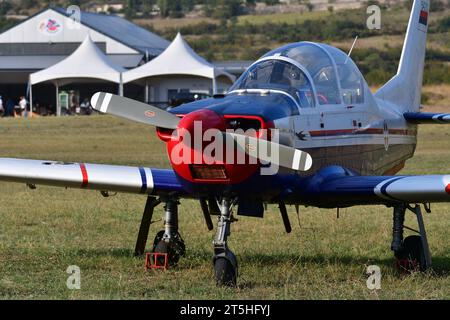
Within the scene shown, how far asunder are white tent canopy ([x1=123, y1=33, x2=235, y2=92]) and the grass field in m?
27.8

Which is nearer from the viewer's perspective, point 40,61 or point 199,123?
point 199,123

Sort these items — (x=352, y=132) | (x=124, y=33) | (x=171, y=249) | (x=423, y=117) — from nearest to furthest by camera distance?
(x=171, y=249) < (x=352, y=132) < (x=423, y=117) < (x=124, y=33)

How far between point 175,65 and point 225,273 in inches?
1550

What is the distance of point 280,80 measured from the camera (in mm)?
9539

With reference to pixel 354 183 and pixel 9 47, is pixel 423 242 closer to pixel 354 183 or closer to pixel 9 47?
pixel 354 183

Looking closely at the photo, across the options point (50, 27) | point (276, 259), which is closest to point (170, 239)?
point (276, 259)

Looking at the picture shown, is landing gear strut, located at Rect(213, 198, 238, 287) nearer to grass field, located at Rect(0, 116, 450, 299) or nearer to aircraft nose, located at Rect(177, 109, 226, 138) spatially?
grass field, located at Rect(0, 116, 450, 299)

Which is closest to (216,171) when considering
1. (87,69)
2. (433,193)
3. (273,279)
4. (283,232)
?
(273,279)

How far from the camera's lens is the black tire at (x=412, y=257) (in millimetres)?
9719

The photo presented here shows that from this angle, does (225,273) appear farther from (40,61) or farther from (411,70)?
(40,61)

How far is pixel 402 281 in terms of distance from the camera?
8.96 metres

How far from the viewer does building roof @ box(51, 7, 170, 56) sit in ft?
208

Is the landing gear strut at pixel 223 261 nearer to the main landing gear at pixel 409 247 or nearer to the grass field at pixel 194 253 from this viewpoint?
the grass field at pixel 194 253
